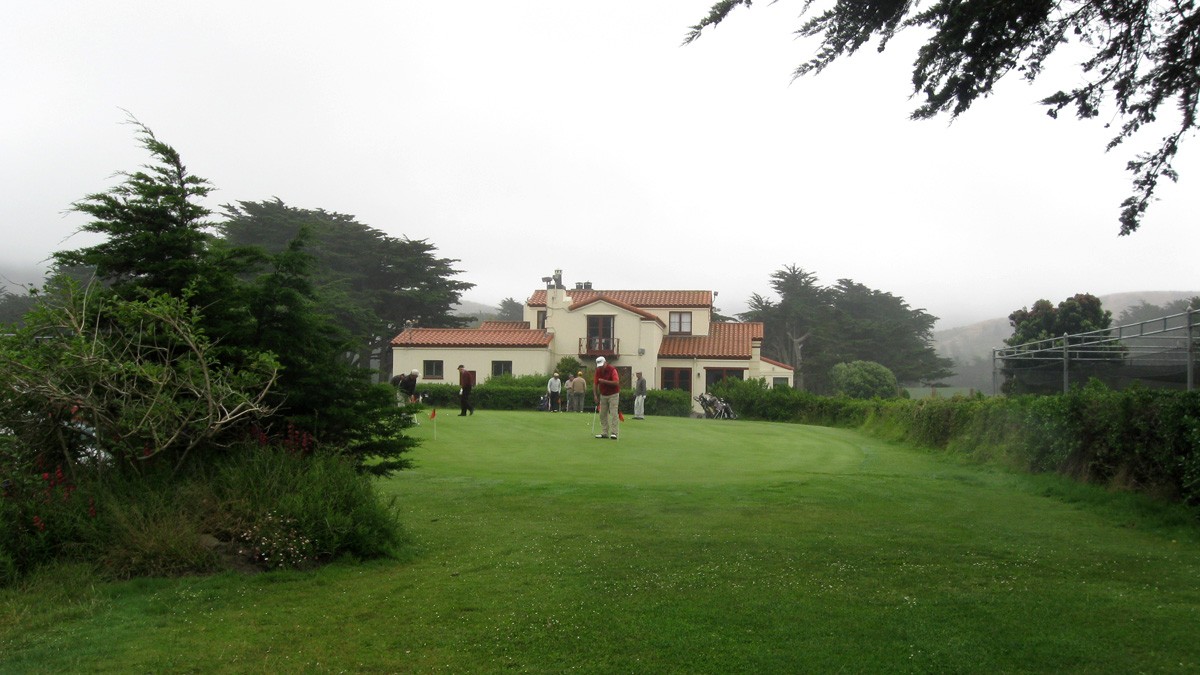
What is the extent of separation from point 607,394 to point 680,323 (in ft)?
130

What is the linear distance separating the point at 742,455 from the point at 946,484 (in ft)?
17.7

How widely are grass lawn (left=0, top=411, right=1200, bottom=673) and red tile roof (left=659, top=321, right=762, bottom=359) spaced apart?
4469cm

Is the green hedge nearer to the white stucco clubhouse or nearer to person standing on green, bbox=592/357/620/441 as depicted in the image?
person standing on green, bbox=592/357/620/441

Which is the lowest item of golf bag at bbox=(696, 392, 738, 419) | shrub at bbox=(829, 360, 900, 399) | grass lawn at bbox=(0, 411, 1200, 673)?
grass lawn at bbox=(0, 411, 1200, 673)

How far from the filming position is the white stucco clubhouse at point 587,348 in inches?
2163

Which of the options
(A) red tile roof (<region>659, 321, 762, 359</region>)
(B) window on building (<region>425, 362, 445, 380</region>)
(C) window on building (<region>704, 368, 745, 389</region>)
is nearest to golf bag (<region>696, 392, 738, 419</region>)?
(C) window on building (<region>704, 368, 745, 389</region>)

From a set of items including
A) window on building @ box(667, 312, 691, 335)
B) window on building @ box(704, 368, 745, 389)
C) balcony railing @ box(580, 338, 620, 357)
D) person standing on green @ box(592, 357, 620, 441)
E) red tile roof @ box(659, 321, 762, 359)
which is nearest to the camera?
person standing on green @ box(592, 357, 620, 441)

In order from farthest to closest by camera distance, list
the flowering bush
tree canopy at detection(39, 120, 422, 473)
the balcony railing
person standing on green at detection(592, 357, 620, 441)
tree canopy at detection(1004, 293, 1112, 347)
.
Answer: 1. the balcony railing
2. tree canopy at detection(1004, 293, 1112, 347)
3. person standing on green at detection(592, 357, 620, 441)
4. tree canopy at detection(39, 120, 422, 473)
5. the flowering bush

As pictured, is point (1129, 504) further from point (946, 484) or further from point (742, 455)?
point (742, 455)

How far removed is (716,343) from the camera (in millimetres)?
57625

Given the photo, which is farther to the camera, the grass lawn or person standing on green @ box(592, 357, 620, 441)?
person standing on green @ box(592, 357, 620, 441)

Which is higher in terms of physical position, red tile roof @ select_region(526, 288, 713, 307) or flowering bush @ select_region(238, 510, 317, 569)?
red tile roof @ select_region(526, 288, 713, 307)

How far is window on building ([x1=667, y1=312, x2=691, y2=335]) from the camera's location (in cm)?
5991

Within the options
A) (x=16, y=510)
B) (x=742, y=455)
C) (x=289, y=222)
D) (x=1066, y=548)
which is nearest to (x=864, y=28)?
(x=1066, y=548)
